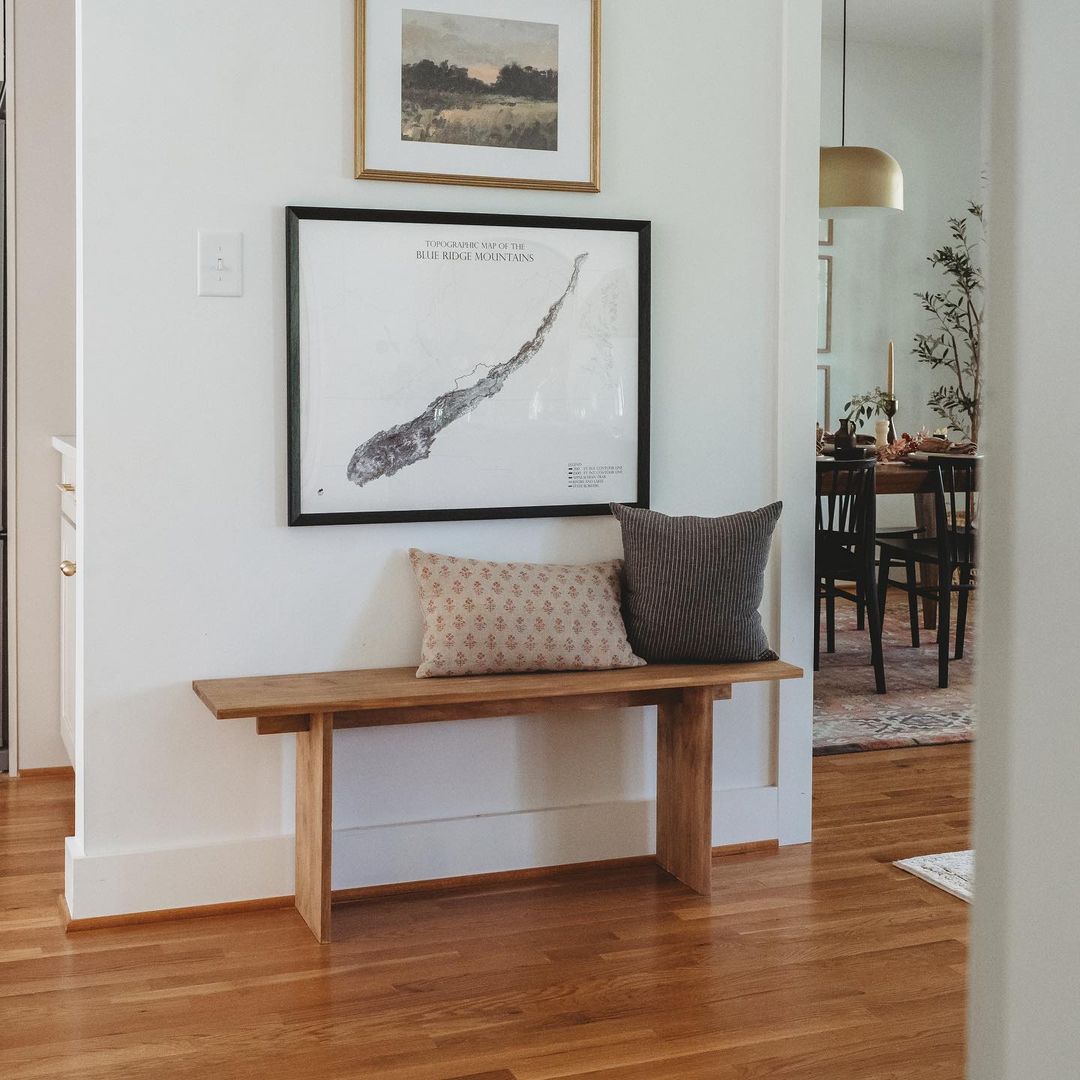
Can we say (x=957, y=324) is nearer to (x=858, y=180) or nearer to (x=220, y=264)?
(x=858, y=180)

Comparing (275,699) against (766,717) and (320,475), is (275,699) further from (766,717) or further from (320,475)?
(766,717)

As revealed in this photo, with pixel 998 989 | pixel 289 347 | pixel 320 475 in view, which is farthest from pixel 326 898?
pixel 998 989

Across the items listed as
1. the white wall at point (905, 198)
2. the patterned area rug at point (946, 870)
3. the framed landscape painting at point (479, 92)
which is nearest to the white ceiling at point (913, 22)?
the white wall at point (905, 198)

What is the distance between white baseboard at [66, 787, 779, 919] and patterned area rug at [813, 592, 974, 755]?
1.13 m

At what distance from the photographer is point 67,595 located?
11.8ft

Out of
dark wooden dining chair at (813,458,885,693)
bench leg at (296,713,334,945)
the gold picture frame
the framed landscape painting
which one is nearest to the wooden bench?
bench leg at (296,713,334,945)

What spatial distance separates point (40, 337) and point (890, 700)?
3.29 m

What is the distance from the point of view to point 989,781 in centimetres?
27

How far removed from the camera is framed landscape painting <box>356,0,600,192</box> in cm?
282

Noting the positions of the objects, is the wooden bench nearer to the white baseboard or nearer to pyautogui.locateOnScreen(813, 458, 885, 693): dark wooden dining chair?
the white baseboard

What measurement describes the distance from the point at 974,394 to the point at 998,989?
799 centimetres

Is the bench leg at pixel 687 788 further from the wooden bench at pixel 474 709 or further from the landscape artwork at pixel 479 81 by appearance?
the landscape artwork at pixel 479 81

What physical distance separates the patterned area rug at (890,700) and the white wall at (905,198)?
211cm

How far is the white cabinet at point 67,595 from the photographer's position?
3.46 m
